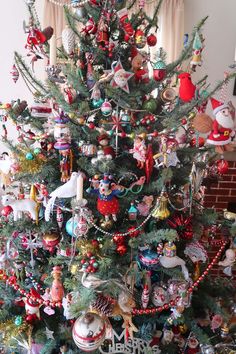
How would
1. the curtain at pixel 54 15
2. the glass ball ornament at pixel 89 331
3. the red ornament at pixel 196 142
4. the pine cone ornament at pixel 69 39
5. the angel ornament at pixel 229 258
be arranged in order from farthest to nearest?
1. the curtain at pixel 54 15
2. the angel ornament at pixel 229 258
3. the red ornament at pixel 196 142
4. the pine cone ornament at pixel 69 39
5. the glass ball ornament at pixel 89 331

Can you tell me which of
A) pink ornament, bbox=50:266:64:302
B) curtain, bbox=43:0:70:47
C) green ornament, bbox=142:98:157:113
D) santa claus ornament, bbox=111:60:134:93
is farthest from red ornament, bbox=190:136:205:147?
curtain, bbox=43:0:70:47

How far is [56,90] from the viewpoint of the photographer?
117cm

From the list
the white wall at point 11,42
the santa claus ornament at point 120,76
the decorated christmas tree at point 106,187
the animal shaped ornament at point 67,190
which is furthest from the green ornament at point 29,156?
the white wall at point 11,42

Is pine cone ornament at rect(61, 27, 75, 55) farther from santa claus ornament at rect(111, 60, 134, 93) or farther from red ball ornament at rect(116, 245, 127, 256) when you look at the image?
red ball ornament at rect(116, 245, 127, 256)

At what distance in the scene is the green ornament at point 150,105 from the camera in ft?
4.05

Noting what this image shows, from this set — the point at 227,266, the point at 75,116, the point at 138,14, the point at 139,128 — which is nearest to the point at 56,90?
the point at 75,116

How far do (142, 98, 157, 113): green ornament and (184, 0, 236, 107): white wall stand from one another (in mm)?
1636

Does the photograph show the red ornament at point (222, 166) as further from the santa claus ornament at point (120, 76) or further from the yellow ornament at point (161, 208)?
the santa claus ornament at point (120, 76)

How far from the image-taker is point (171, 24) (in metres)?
2.61

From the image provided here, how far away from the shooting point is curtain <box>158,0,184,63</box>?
2.60 m

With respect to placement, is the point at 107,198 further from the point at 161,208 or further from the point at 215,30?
the point at 215,30

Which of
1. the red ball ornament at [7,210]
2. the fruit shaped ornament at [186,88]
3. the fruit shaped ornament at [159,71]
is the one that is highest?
the fruit shaped ornament at [159,71]

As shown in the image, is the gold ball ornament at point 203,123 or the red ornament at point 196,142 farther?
the red ornament at point 196,142

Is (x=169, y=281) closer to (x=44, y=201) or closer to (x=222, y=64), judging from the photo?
(x=44, y=201)
